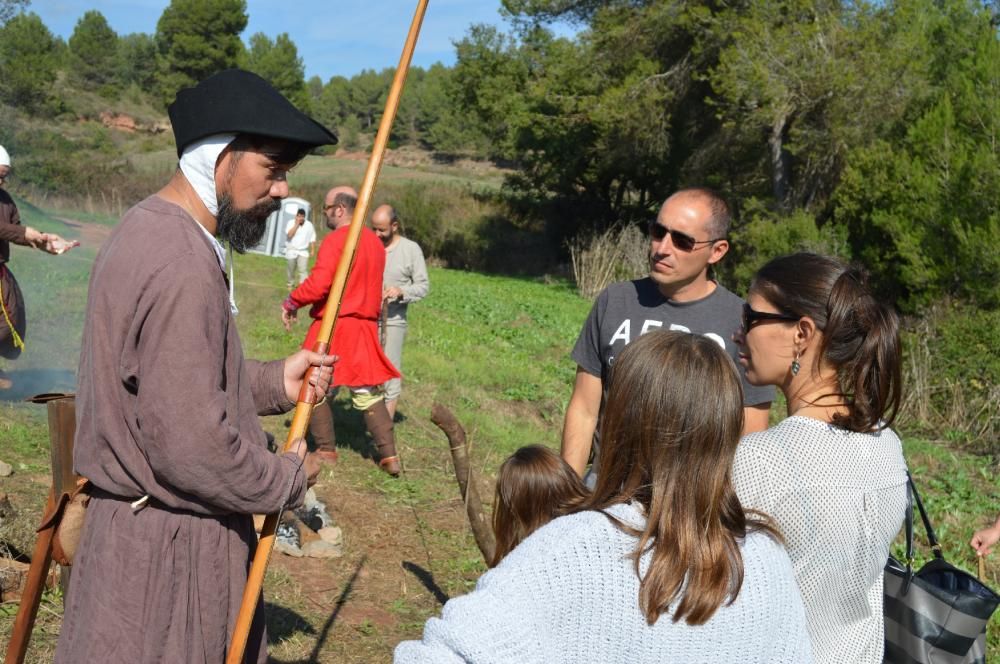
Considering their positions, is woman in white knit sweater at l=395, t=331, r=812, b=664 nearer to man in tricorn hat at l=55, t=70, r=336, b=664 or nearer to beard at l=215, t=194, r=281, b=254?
man in tricorn hat at l=55, t=70, r=336, b=664

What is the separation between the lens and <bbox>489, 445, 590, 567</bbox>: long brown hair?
2842 mm

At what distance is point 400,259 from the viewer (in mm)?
8031

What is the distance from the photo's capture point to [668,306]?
3705 millimetres

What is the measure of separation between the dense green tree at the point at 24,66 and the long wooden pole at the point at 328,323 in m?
25.8

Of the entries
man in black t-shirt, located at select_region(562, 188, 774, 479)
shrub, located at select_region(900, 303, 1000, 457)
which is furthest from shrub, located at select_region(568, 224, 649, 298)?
man in black t-shirt, located at select_region(562, 188, 774, 479)

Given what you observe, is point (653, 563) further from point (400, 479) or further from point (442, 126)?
point (442, 126)

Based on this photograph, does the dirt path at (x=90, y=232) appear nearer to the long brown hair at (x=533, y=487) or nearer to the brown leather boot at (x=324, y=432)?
the brown leather boot at (x=324, y=432)

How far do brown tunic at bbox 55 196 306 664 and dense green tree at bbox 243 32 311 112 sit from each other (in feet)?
247

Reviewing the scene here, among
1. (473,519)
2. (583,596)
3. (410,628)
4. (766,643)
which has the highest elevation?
(583,596)

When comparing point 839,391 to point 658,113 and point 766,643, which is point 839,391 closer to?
point 766,643

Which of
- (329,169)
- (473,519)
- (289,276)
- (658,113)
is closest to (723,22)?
(658,113)

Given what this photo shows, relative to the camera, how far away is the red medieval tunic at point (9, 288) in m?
6.84

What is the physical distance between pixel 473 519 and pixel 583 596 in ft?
10.6

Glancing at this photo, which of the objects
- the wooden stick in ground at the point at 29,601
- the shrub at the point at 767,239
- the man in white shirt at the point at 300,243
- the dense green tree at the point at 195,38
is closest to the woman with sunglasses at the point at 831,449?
the wooden stick in ground at the point at 29,601
